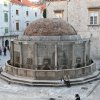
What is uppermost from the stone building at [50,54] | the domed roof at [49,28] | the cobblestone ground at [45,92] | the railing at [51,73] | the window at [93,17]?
the window at [93,17]

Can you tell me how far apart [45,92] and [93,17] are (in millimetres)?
13651

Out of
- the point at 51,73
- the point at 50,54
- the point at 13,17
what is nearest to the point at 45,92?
the point at 51,73

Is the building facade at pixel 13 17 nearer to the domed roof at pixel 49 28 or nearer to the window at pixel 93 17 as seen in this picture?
the window at pixel 93 17

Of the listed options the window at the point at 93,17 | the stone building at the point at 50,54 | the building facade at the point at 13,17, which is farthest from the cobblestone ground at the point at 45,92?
the building facade at the point at 13,17

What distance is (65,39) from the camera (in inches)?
671

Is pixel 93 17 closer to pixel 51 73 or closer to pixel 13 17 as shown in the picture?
Answer: pixel 51 73

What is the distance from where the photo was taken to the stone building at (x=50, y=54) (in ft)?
54.2

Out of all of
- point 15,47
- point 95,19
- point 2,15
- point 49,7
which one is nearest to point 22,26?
point 2,15

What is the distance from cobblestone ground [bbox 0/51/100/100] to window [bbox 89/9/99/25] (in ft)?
37.7

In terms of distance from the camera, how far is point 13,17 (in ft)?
139

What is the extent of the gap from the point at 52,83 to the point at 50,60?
176 centimetres

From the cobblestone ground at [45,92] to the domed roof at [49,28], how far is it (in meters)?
4.00

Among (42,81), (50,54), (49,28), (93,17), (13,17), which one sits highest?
(13,17)

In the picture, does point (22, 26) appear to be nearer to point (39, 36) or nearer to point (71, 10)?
point (71, 10)
